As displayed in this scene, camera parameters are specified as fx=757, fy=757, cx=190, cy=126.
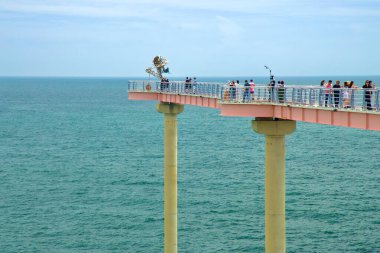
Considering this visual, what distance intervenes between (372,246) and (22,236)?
102 ft

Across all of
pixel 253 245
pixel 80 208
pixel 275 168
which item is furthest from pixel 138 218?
pixel 275 168

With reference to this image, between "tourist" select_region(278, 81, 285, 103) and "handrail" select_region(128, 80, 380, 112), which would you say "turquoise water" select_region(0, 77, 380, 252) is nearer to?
"handrail" select_region(128, 80, 380, 112)

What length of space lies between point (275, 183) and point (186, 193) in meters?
48.2

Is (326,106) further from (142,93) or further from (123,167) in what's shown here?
(123,167)

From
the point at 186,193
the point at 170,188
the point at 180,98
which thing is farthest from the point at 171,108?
the point at 186,193

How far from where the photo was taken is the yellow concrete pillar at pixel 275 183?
126ft

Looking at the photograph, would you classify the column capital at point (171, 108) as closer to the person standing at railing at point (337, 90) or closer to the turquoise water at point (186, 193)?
the turquoise water at point (186, 193)

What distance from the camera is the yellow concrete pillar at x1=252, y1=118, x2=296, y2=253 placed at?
38500 mm

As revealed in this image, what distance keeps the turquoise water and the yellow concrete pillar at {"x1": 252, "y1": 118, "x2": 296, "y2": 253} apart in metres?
25.4

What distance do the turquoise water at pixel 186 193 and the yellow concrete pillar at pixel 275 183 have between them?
25446 mm

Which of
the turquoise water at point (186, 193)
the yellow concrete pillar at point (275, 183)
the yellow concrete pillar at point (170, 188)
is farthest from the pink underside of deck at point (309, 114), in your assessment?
the turquoise water at point (186, 193)

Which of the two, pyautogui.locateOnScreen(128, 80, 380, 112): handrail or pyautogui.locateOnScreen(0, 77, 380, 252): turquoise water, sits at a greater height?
pyautogui.locateOnScreen(128, 80, 380, 112): handrail

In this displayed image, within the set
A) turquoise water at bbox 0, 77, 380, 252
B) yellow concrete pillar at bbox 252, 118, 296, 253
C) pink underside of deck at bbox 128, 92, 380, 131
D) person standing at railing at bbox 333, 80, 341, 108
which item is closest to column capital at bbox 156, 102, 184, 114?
turquoise water at bbox 0, 77, 380, 252

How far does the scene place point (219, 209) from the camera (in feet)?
257
